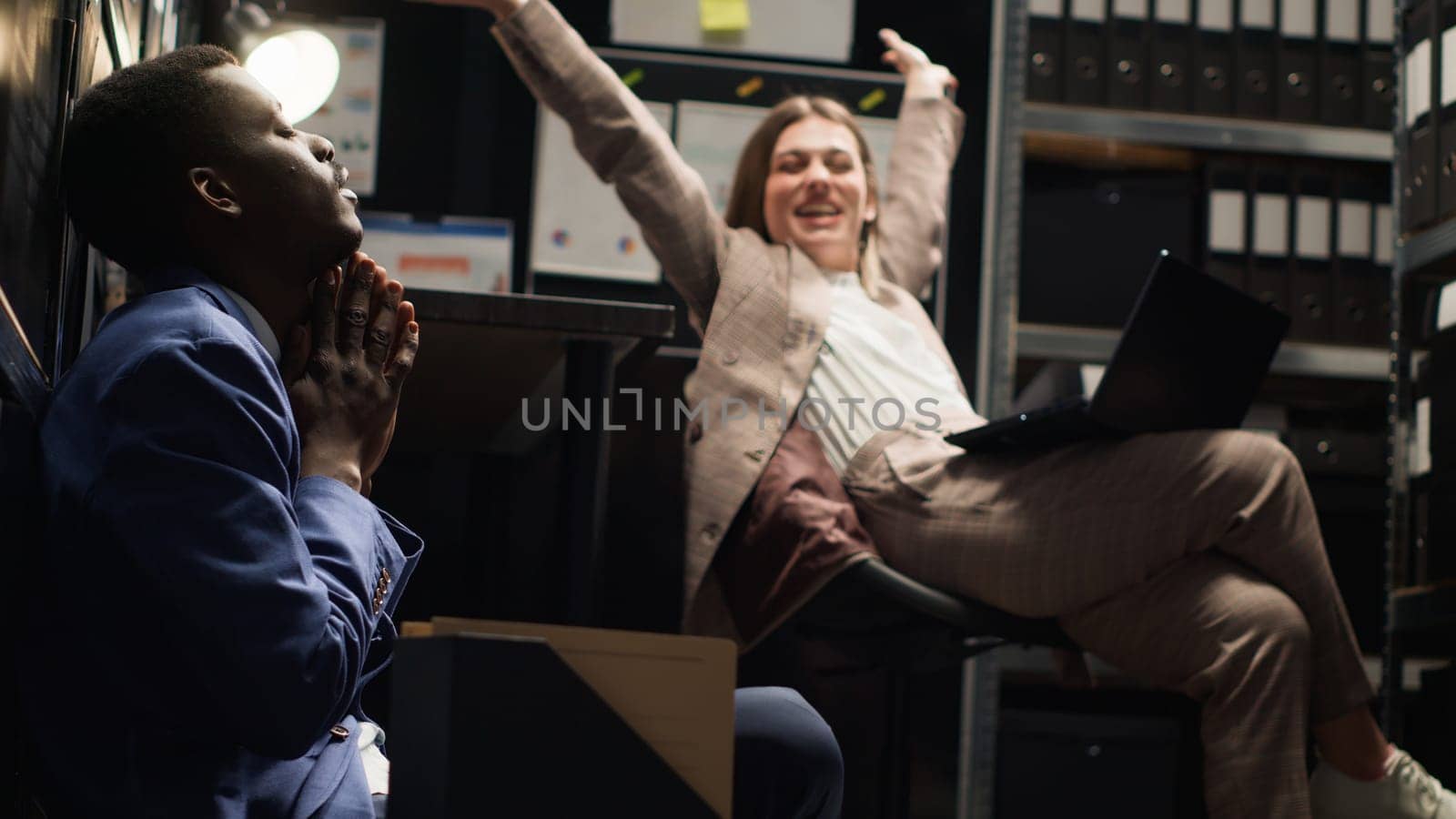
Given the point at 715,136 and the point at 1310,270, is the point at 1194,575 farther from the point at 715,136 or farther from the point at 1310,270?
the point at 715,136

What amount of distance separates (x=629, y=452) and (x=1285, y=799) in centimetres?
140

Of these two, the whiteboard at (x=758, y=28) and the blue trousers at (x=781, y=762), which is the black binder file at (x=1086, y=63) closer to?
the whiteboard at (x=758, y=28)

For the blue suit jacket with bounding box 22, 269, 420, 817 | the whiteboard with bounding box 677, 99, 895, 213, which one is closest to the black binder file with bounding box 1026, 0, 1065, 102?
the whiteboard with bounding box 677, 99, 895, 213

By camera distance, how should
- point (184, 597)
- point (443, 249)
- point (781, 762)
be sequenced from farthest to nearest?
1. point (443, 249)
2. point (781, 762)
3. point (184, 597)

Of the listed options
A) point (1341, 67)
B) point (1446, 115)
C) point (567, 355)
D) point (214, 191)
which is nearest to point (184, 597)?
point (214, 191)

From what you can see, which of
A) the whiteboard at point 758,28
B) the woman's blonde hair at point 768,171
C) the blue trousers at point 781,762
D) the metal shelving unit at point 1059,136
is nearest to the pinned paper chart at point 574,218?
the whiteboard at point 758,28

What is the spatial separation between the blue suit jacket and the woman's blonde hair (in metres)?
1.58

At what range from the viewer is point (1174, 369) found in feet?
5.55

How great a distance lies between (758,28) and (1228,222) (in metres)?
0.94

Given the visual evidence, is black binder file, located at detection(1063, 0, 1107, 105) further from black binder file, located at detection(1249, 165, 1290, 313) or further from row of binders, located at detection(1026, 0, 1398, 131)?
black binder file, located at detection(1249, 165, 1290, 313)

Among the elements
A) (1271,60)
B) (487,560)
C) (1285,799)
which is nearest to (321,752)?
(1285,799)

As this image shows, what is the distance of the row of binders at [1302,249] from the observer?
9.14 ft

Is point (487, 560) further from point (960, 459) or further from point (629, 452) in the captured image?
point (960, 459)

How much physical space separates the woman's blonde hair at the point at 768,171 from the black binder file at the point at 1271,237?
2.66 feet
